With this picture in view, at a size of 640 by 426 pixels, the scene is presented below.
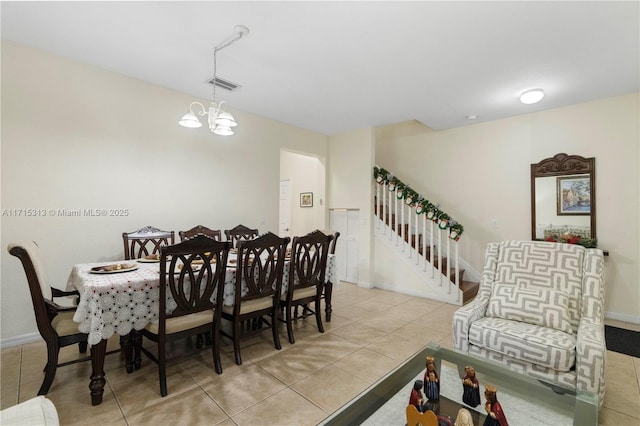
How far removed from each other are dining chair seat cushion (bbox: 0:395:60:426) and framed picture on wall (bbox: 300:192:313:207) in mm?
5424

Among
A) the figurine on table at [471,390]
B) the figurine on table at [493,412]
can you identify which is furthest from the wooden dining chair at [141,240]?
the figurine on table at [493,412]

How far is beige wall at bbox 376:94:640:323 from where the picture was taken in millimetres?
3719

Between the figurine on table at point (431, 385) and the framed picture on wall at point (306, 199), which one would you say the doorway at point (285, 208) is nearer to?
the framed picture on wall at point (306, 199)

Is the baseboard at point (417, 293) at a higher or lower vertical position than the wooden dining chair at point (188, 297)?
lower

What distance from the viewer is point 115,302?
197 centimetres

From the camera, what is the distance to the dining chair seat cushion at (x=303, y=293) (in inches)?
119

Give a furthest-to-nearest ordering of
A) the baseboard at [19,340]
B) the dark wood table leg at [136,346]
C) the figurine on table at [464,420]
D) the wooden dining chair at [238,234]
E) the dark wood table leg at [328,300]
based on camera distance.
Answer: the wooden dining chair at [238,234] → the dark wood table leg at [328,300] → the baseboard at [19,340] → the dark wood table leg at [136,346] → the figurine on table at [464,420]

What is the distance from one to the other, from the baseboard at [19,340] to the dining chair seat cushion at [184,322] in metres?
1.77

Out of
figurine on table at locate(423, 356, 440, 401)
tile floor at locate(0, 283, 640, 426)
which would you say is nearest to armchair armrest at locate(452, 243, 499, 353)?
tile floor at locate(0, 283, 640, 426)

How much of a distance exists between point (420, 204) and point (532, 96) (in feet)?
6.61

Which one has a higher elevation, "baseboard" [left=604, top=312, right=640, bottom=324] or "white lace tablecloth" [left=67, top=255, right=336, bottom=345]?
"white lace tablecloth" [left=67, top=255, right=336, bottom=345]

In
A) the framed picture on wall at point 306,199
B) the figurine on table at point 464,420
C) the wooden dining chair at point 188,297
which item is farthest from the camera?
the framed picture on wall at point 306,199

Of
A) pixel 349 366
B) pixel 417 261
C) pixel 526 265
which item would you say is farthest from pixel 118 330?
pixel 417 261

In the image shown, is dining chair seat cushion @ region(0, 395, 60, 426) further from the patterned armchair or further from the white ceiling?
the white ceiling
